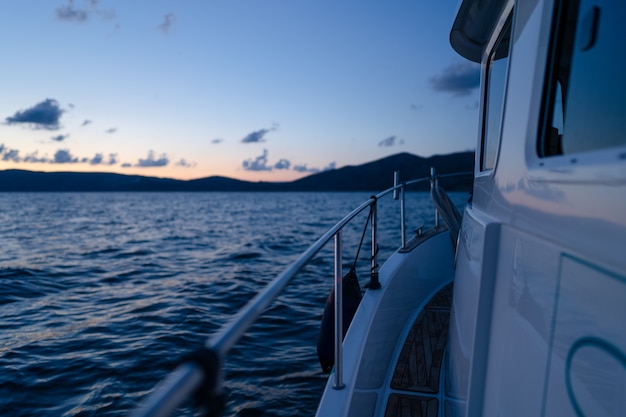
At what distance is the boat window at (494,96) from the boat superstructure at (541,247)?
0.6 inches

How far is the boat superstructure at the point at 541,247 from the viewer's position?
0.85m

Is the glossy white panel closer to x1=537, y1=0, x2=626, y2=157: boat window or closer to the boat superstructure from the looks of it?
the boat superstructure

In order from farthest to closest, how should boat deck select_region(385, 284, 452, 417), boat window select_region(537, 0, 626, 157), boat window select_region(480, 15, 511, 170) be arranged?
boat deck select_region(385, 284, 452, 417) < boat window select_region(480, 15, 511, 170) < boat window select_region(537, 0, 626, 157)

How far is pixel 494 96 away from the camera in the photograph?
2.51m

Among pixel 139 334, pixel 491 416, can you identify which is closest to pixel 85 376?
pixel 139 334

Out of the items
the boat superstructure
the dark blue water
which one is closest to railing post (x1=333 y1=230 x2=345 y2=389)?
the boat superstructure

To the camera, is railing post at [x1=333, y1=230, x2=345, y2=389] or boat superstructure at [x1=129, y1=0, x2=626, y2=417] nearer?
boat superstructure at [x1=129, y1=0, x2=626, y2=417]

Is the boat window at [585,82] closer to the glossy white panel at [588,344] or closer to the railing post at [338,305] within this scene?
the glossy white panel at [588,344]

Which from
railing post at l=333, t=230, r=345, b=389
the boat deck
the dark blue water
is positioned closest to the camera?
railing post at l=333, t=230, r=345, b=389

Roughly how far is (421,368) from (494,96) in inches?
73.7

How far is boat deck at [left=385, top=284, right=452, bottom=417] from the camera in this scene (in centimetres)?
270

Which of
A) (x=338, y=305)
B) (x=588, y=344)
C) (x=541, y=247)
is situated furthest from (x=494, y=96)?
(x=588, y=344)

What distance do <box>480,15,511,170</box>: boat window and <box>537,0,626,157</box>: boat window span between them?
31.7 inches

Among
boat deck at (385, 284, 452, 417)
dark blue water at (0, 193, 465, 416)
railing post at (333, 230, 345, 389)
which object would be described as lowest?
dark blue water at (0, 193, 465, 416)
